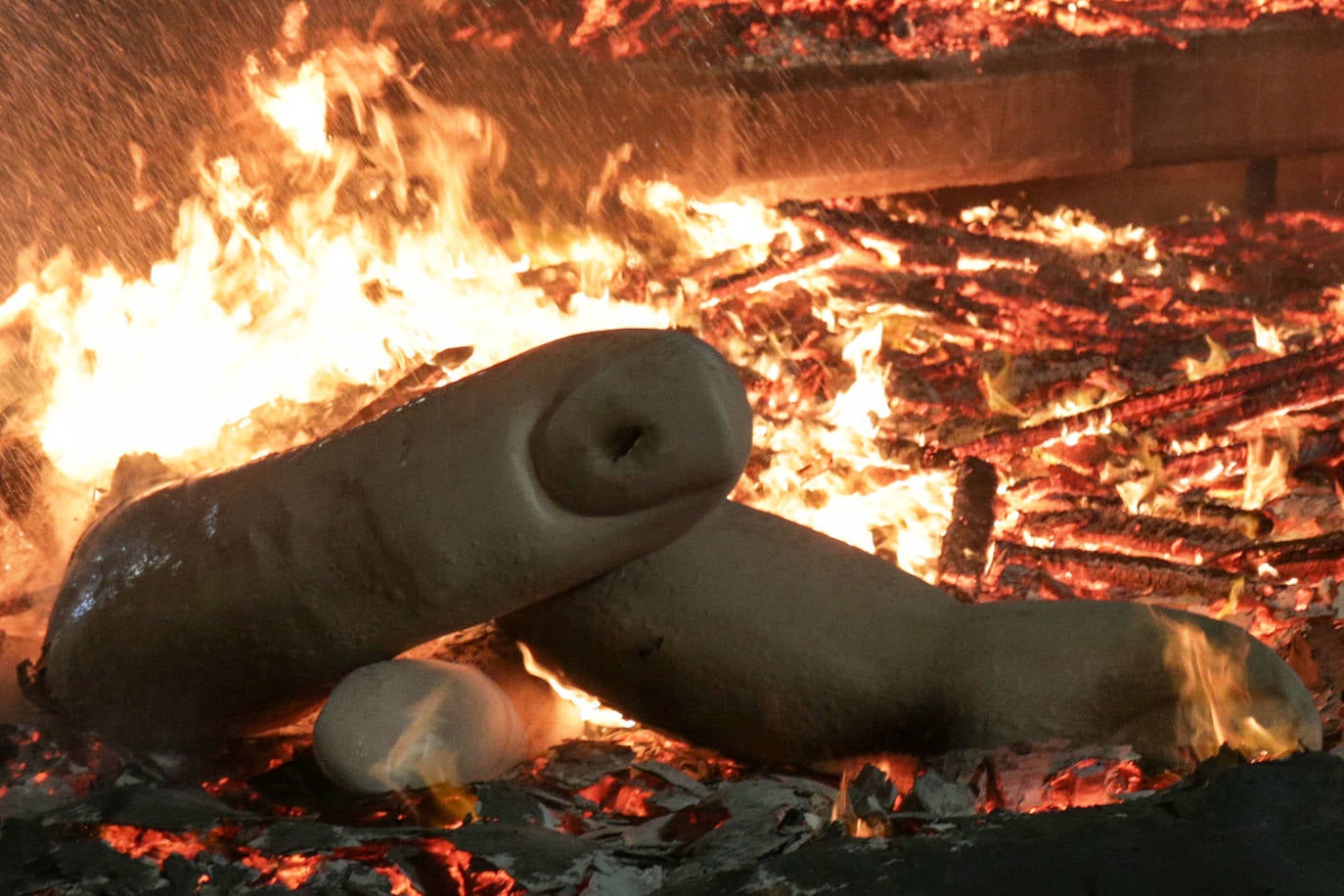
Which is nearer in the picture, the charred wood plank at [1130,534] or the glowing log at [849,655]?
the glowing log at [849,655]

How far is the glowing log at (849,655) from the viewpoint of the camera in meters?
2.52

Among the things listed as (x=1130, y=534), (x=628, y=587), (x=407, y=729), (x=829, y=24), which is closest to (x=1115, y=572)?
(x=1130, y=534)

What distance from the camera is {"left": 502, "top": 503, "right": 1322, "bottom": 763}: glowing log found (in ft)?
8.27

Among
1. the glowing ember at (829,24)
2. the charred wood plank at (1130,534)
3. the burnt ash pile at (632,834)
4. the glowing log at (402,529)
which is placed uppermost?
the glowing ember at (829,24)

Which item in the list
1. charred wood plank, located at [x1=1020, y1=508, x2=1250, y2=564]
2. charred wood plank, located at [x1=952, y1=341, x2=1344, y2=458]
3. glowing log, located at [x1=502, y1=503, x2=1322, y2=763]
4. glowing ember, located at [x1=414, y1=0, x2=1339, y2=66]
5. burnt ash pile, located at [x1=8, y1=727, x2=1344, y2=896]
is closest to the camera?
burnt ash pile, located at [x1=8, y1=727, x2=1344, y2=896]

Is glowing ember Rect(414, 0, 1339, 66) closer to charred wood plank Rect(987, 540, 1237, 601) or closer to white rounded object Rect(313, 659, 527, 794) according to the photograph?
charred wood plank Rect(987, 540, 1237, 601)

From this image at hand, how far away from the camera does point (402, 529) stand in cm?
249

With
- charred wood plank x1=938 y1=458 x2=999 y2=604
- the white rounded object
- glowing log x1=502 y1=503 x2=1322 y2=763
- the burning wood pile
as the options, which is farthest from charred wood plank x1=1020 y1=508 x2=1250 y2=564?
the white rounded object

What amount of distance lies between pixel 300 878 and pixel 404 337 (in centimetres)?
252

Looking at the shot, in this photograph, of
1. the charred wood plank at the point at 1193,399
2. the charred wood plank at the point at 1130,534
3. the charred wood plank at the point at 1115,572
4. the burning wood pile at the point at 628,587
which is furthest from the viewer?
the charred wood plank at the point at 1193,399

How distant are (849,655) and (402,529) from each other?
86 centimetres

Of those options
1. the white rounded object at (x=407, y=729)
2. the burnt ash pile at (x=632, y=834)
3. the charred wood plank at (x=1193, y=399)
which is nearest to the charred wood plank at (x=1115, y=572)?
the charred wood plank at (x=1193, y=399)

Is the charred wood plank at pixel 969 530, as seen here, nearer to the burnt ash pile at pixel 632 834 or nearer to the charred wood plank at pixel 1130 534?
the charred wood plank at pixel 1130 534

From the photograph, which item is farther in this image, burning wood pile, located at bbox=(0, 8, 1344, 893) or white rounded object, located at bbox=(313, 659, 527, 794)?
white rounded object, located at bbox=(313, 659, 527, 794)
